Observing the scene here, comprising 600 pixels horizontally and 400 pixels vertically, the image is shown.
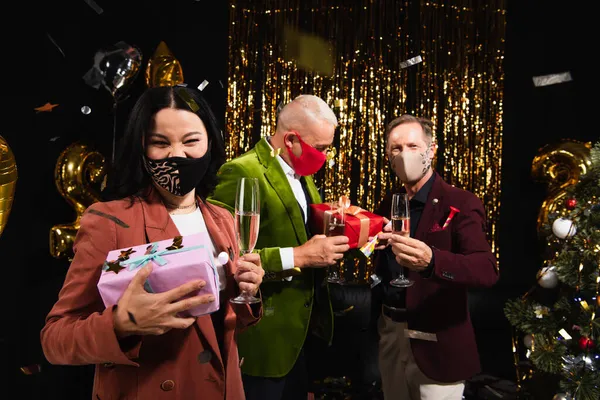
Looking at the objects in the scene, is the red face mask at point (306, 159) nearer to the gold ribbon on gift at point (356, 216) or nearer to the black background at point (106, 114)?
the gold ribbon on gift at point (356, 216)

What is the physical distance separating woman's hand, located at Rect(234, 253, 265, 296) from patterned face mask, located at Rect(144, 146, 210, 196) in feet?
0.80

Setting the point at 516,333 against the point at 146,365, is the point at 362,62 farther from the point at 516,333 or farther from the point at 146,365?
the point at 146,365

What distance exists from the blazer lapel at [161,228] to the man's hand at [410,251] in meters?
1.03

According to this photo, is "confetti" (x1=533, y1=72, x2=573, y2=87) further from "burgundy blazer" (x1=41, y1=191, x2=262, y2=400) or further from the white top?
"burgundy blazer" (x1=41, y1=191, x2=262, y2=400)

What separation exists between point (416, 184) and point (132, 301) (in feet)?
6.39

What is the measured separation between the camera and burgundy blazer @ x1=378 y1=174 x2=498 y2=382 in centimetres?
256

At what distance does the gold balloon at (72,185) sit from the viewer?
3.18 metres

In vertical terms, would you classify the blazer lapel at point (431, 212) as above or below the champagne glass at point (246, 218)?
below

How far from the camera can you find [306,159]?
2.67 metres

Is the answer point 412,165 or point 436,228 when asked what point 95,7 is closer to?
point 412,165

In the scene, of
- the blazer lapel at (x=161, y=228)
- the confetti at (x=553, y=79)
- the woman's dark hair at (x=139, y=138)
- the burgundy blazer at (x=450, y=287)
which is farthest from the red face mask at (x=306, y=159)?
the confetti at (x=553, y=79)

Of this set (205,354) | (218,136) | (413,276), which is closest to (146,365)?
(205,354)

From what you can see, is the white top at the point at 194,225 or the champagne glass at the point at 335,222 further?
the champagne glass at the point at 335,222

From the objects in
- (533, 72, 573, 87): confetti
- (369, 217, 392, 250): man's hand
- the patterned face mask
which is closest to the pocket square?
(369, 217, 392, 250): man's hand
